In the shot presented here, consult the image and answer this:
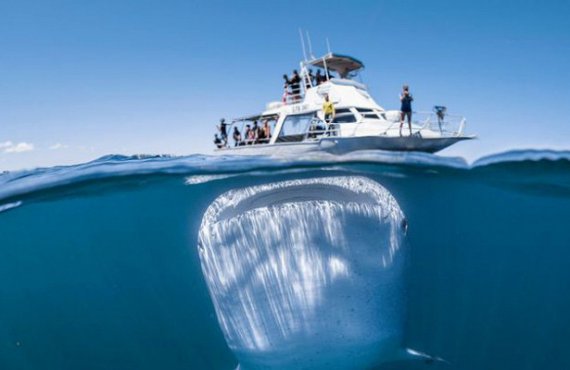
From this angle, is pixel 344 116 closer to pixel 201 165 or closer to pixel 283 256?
pixel 201 165

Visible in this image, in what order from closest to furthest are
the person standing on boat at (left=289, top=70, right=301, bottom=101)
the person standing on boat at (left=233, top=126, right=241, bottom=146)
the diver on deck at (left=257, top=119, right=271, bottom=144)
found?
the diver on deck at (left=257, top=119, right=271, bottom=144)
the person standing on boat at (left=233, top=126, right=241, bottom=146)
the person standing on boat at (left=289, top=70, right=301, bottom=101)

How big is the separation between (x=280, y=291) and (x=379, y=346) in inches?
50.1

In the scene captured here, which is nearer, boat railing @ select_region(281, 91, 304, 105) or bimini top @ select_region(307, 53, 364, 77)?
boat railing @ select_region(281, 91, 304, 105)

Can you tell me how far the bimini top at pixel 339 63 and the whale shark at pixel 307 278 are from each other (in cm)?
1499

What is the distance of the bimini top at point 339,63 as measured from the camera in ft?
60.0

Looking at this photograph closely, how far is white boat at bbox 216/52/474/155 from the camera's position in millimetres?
12750

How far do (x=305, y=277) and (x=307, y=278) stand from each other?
0.02 meters

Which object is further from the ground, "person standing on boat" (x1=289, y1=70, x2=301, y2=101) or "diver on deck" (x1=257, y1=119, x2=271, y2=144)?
"person standing on boat" (x1=289, y1=70, x2=301, y2=101)

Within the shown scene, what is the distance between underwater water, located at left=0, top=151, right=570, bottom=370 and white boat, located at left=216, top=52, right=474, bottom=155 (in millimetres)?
1878

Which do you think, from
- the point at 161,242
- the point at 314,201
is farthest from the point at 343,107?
the point at 314,201

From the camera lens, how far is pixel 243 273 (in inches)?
162

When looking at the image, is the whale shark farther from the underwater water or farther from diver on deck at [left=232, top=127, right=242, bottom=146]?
diver on deck at [left=232, top=127, right=242, bottom=146]

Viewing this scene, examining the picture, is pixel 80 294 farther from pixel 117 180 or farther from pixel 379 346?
pixel 379 346

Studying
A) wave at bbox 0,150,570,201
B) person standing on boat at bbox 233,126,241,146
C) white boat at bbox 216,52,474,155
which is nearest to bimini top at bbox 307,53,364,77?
white boat at bbox 216,52,474,155
